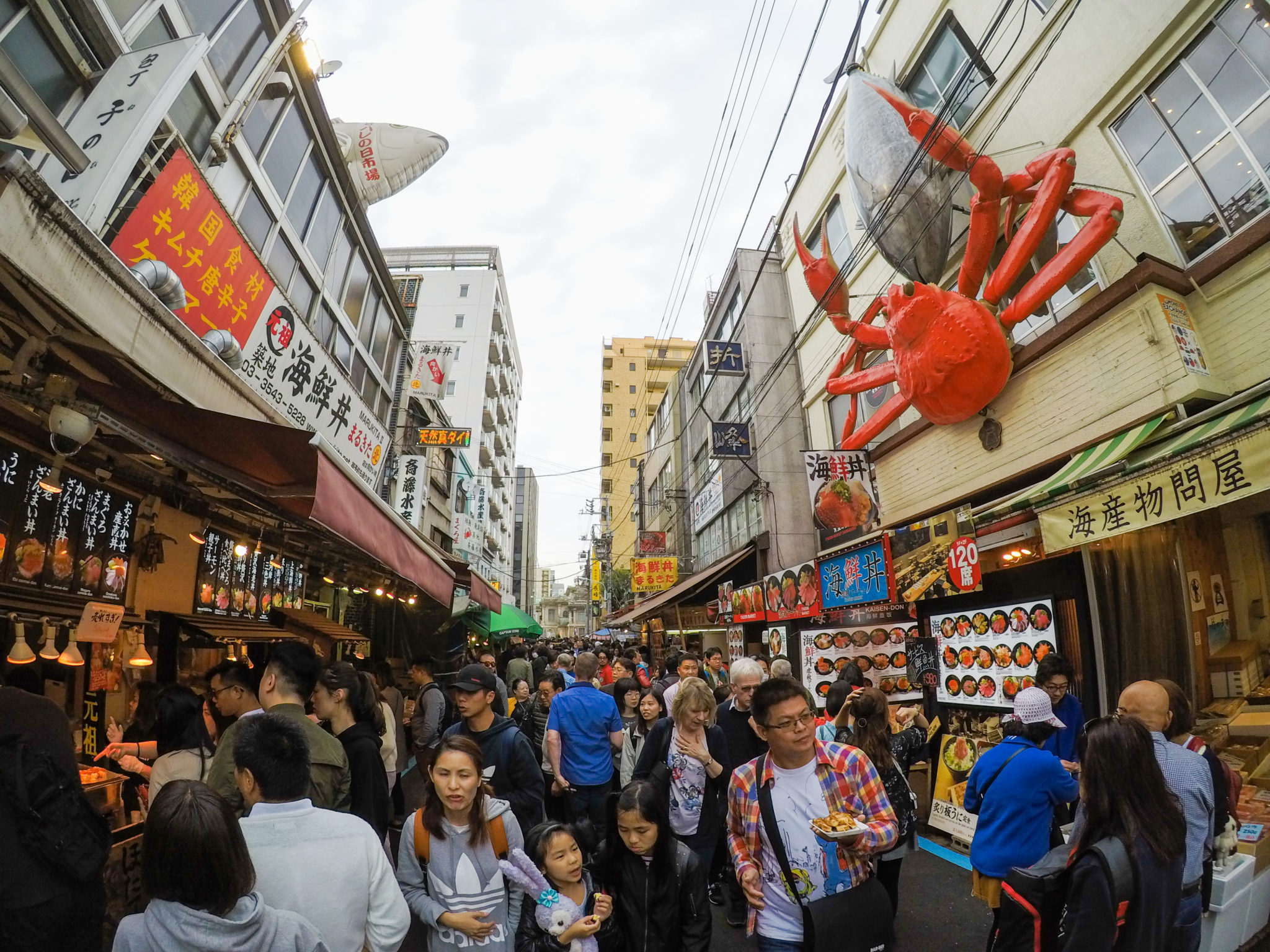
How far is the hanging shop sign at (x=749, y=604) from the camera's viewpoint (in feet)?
44.3

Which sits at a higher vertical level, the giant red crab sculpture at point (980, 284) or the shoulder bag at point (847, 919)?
the giant red crab sculpture at point (980, 284)

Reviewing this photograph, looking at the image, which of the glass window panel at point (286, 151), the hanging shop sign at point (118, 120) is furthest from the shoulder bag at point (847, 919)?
the glass window panel at point (286, 151)

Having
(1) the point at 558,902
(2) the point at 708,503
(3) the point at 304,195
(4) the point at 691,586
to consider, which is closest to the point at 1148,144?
(1) the point at 558,902

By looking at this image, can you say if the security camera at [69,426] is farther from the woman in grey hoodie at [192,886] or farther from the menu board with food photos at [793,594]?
the menu board with food photos at [793,594]

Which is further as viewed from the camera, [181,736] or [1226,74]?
[1226,74]

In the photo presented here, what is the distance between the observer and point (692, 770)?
437 cm

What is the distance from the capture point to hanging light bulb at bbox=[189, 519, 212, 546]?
24.4ft

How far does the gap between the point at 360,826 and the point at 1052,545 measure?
6.19 m

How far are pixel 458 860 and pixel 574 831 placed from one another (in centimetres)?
53

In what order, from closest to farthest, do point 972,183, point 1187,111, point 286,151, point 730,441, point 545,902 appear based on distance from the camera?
point 545,902 < point 1187,111 < point 972,183 < point 286,151 < point 730,441

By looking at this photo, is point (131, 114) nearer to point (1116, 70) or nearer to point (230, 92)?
point (230, 92)

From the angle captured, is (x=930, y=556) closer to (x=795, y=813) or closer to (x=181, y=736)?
(x=795, y=813)

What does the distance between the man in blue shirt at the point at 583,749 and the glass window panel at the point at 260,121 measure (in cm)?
899

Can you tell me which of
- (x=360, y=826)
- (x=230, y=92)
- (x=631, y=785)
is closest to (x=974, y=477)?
(x=631, y=785)
